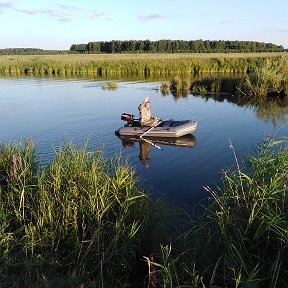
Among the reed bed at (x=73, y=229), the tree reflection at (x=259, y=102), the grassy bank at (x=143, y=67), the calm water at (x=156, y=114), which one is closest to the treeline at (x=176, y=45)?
the grassy bank at (x=143, y=67)

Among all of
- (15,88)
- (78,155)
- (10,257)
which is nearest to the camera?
(10,257)

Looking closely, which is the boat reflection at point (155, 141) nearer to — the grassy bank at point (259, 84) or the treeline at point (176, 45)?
the grassy bank at point (259, 84)

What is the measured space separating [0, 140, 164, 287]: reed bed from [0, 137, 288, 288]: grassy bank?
0.02 meters

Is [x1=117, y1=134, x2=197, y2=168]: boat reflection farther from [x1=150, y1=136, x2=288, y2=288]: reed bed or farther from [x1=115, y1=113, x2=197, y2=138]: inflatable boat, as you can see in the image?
[x1=150, y1=136, x2=288, y2=288]: reed bed

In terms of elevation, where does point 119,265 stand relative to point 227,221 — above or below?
below

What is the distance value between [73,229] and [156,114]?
14.5 meters

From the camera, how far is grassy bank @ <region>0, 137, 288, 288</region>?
433 cm

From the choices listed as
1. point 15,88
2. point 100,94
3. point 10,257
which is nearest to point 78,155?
point 10,257

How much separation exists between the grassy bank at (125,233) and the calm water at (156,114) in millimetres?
1914

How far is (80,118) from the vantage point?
18.8 metres

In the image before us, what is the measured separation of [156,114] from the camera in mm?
19422

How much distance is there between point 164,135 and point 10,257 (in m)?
9.41

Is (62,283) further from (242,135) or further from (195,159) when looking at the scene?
(242,135)

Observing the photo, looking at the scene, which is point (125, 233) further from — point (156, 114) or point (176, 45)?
point (176, 45)
